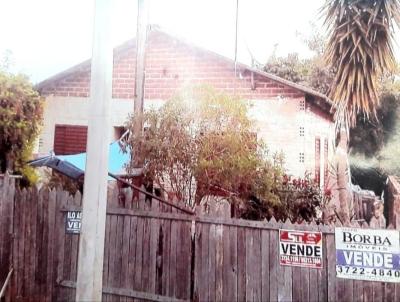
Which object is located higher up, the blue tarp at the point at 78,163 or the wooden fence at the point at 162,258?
the blue tarp at the point at 78,163

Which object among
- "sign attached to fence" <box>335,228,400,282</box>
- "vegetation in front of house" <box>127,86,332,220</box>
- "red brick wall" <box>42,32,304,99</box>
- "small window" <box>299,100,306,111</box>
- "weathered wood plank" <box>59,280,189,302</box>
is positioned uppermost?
"red brick wall" <box>42,32,304,99</box>

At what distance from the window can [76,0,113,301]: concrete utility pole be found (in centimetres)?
343

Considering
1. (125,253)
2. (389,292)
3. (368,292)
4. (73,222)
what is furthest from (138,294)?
(389,292)

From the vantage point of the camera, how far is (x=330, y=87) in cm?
722

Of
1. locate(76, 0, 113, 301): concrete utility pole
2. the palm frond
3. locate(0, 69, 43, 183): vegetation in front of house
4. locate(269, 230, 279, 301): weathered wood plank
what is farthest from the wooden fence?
the palm frond

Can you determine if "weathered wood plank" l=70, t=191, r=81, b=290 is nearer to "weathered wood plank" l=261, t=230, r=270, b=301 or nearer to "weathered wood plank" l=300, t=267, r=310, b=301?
"weathered wood plank" l=261, t=230, r=270, b=301

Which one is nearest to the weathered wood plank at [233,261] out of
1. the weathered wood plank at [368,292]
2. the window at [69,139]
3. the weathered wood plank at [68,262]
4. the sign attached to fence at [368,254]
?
the sign attached to fence at [368,254]

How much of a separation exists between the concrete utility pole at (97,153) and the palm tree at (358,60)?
12.5 feet

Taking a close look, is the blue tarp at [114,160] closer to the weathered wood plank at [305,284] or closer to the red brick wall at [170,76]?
the red brick wall at [170,76]

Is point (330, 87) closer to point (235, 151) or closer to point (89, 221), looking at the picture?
point (235, 151)

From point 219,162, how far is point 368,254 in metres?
2.38

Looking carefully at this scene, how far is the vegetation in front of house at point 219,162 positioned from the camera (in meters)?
6.83

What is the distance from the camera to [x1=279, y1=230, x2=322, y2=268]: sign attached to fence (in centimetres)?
562

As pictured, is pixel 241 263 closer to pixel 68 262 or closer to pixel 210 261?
pixel 210 261
